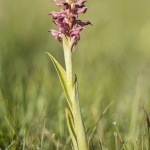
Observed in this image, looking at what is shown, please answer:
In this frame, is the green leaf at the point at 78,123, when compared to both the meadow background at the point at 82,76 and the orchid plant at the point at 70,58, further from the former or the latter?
the meadow background at the point at 82,76

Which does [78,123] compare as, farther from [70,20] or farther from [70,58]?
[70,20]

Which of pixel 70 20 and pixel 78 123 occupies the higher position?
pixel 70 20

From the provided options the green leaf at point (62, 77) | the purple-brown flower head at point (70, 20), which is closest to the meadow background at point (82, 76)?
the green leaf at point (62, 77)

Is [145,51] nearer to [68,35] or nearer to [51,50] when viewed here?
[51,50]

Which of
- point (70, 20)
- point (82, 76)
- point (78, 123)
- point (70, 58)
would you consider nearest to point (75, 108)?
point (78, 123)

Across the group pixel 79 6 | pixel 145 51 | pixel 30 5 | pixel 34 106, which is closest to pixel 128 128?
pixel 34 106

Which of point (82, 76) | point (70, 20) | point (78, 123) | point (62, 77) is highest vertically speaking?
point (70, 20)

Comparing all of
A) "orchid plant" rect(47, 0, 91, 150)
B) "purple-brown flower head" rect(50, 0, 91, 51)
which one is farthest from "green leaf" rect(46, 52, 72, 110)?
"purple-brown flower head" rect(50, 0, 91, 51)

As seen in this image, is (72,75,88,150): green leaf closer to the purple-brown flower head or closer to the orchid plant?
the orchid plant
